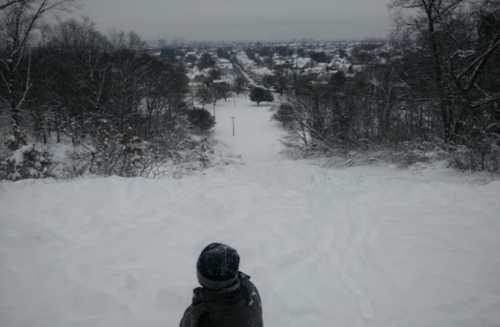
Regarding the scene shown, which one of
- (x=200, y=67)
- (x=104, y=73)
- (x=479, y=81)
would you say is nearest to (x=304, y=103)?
(x=479, y=81)

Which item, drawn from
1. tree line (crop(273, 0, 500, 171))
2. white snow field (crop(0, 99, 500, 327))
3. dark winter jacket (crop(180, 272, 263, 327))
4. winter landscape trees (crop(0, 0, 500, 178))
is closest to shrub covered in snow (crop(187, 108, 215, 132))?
winter landscape trees (crop(0, 0, 500, 178))

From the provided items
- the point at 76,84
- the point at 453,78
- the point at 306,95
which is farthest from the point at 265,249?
the point at 76,84

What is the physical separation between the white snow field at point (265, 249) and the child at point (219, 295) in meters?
1.72

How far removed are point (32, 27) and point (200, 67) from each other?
81031 mm

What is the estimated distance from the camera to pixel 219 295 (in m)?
1.70

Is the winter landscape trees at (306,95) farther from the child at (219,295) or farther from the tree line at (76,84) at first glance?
the child at (219,295)

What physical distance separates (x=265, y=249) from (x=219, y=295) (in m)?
2.84

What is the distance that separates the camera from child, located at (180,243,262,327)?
168 cm

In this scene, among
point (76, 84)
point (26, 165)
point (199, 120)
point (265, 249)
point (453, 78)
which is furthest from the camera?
point (199, 120)

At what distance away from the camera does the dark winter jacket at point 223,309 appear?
1694mm

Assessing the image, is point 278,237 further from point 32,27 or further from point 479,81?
point 32,27

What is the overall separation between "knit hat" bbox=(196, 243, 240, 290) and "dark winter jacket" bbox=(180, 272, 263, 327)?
5cm

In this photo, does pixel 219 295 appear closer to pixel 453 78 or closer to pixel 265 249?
pixel 265 249

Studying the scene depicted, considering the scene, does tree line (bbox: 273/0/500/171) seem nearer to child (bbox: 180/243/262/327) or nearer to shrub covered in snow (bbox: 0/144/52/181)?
child (bbox: 180/243/262/327)
